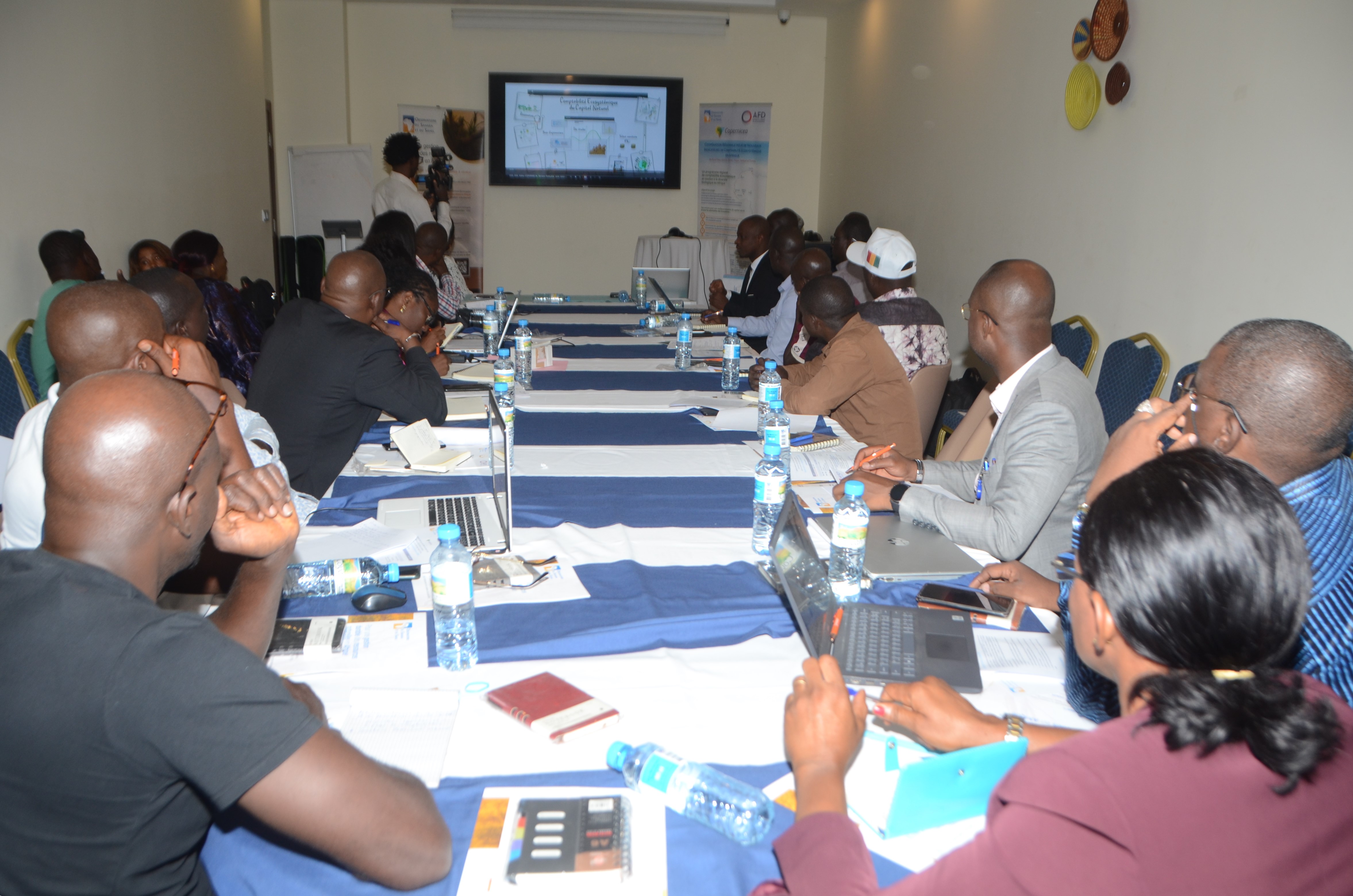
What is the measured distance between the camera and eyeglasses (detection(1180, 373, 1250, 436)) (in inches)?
58.4

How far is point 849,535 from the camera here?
1690 millimetres

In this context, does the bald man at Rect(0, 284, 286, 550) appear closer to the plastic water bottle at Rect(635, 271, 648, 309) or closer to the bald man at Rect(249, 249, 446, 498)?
the bald man at Rect(249, 249, 446, 498)

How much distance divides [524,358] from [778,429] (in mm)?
1615

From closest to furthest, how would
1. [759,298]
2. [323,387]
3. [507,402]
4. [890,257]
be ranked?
[323,387]
[507,402]
[890,257]
[759,298]

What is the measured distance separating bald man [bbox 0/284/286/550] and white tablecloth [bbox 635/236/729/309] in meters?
5.64

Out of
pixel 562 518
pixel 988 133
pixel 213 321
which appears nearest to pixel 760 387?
pixel 562 518

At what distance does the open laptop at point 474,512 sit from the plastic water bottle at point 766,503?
536 millimetres

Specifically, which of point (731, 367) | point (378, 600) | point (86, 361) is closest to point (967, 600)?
point (378, 600)

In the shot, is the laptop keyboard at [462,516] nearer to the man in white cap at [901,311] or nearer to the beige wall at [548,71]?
the man in white cap at [901,311]

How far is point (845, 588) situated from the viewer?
67.1 inches

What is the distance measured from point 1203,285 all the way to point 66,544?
3.73 metres

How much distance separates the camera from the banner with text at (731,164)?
28.8ft

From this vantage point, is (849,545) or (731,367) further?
(731,367)

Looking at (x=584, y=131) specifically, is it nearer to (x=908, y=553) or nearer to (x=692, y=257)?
(x=692, y=257)
